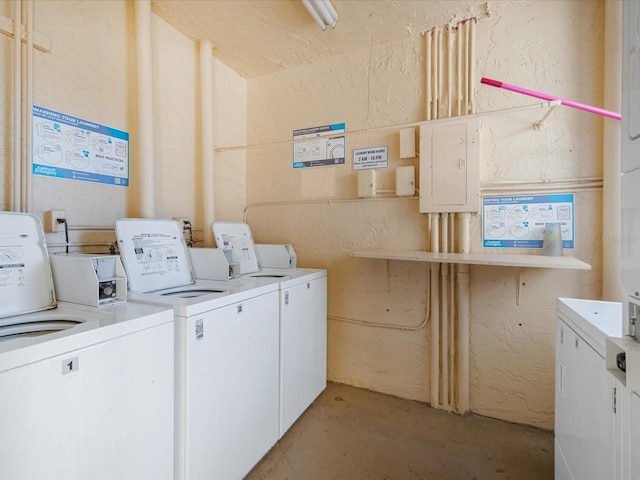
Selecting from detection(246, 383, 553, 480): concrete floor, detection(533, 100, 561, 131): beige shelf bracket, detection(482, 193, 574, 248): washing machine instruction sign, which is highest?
detection(533, 100, 561, 131): beige shelf bracket

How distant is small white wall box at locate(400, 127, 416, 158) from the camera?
2.12 meters

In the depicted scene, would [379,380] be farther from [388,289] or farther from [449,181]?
[449,181]

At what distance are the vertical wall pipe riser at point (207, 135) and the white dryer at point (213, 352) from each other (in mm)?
426

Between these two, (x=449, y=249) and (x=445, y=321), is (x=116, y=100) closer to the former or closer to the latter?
(x=449, y=249)

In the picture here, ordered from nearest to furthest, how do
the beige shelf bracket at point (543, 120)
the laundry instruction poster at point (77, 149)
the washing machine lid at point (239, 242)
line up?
the laundry instruction poster at point (77, 149)
the beige shelf bracket at point (543, 120)
the washing machine lid at point (239, 242)

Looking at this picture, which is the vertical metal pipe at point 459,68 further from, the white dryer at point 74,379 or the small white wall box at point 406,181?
the white dryer at point 74,379

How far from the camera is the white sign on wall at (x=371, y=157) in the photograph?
7.41 ft

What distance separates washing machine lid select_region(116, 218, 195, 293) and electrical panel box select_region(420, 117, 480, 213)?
159 cm

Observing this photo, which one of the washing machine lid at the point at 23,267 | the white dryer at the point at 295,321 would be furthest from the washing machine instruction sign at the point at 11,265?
the white dryer at the point at 295,321

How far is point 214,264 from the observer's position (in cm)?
181

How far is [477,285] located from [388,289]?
60cm

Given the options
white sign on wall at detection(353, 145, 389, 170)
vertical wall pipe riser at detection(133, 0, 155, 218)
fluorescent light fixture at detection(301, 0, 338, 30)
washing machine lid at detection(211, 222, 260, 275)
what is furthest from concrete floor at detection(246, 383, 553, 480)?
fluorescent light fixture at detection(301, 0, 338, 30)

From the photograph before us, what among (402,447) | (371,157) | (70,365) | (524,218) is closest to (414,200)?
(371,157)

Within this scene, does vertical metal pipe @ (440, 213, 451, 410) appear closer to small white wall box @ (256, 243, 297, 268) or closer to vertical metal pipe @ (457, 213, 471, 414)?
vertical metal pipe @ (457, 213, 471, 414)
